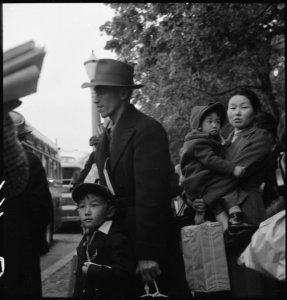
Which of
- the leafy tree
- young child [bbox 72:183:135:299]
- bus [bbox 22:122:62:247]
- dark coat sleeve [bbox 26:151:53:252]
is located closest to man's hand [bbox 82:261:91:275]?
young child [bbox 72:183:135:299]

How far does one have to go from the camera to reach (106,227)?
300 cm

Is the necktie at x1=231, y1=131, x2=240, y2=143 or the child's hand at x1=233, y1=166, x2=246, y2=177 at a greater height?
the necktie at x1=231, y1=131, x2=240, y2=143

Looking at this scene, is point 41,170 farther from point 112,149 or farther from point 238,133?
point 238,133

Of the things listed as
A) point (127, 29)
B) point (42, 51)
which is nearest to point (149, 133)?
point (42, 51)

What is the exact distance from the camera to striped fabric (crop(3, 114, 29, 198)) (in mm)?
1765

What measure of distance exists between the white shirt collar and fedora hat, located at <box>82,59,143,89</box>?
796 mm

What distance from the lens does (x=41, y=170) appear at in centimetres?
329

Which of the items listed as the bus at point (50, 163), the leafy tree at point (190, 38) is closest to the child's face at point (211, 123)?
the leafy tree at point (190, 38)

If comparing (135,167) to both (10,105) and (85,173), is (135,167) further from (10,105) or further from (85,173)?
(10,105)

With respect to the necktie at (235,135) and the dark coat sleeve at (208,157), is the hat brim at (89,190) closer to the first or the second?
the dark coat sleeve at (208,157)

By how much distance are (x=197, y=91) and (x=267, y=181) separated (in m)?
9.86

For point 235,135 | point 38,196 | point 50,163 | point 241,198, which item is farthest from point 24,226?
point 50,163

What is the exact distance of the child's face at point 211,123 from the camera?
347 centimetres

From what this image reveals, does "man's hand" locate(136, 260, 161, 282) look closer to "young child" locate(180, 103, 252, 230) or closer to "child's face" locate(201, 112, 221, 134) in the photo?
"young child" locate(180, 103, 252, 230)
